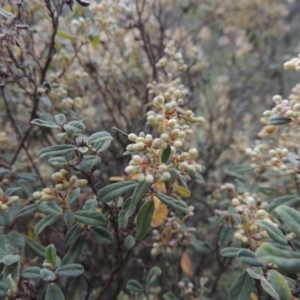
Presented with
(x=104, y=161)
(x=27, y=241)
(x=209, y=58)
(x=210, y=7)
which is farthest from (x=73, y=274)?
(x=209, y=58)

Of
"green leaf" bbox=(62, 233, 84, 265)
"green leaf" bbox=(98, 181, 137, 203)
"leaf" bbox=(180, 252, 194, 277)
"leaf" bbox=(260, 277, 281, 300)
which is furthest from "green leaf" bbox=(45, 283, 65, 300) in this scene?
"leaf" bbox=(180, 252, 194, 277)

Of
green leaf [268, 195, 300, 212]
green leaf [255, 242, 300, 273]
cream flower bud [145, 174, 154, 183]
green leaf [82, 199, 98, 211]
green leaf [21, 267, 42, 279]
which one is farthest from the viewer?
green leaf [268, 195, 300, 212]

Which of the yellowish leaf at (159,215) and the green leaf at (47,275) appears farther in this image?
the yellowish leaf at (159,215)

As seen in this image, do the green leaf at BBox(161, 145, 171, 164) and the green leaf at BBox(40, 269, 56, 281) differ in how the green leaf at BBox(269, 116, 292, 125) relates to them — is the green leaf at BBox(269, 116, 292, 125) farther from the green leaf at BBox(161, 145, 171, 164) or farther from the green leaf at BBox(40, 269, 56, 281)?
the green leaf at BBox(40, 269, 56, 281)

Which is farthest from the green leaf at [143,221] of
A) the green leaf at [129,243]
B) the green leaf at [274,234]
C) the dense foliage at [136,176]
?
the green leaf at [274,234]

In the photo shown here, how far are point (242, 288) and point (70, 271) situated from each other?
0.38 meters

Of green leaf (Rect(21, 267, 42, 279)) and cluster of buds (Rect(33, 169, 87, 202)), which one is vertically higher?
cluster of buds (Rect(33, 169, 87, 202))

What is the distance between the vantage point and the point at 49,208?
36.4 inches

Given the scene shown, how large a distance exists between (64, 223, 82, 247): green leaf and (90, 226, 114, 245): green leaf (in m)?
0.04

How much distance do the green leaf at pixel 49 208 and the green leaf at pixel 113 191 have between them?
15 cm

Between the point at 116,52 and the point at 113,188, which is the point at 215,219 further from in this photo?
the point at 116,52

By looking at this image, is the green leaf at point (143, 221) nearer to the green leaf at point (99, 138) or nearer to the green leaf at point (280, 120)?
the green leaf at point (99, 138)

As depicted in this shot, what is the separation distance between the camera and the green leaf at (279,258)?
0.60 metres

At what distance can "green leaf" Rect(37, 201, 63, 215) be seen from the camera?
0.92 metres
